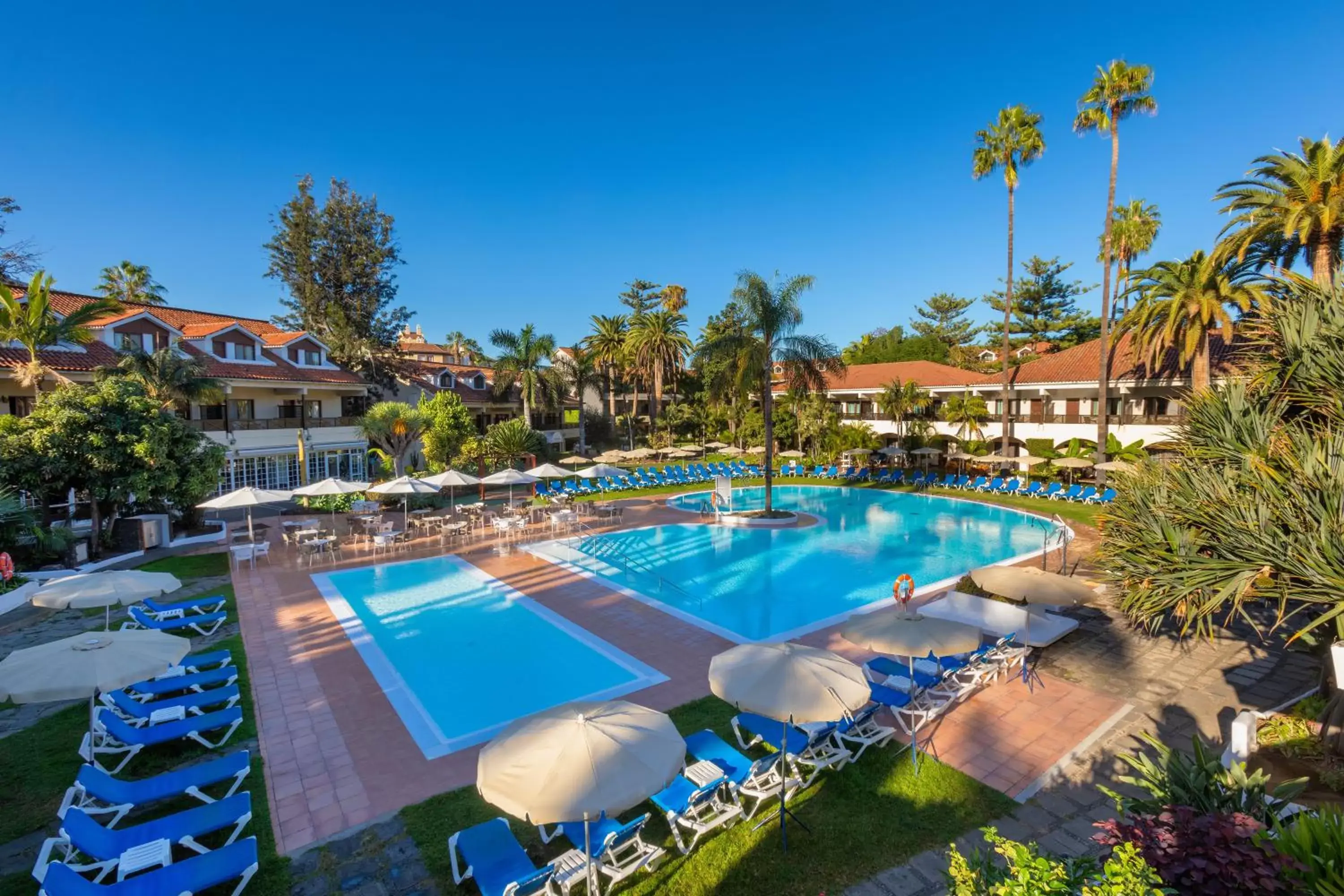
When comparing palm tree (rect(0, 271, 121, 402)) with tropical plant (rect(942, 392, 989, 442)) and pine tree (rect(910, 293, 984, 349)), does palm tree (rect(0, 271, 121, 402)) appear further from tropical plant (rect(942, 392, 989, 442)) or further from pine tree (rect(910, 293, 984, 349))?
pine tree (rect(910, 293, 984, 349))

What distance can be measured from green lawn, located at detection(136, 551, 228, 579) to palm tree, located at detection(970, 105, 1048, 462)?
32407mm

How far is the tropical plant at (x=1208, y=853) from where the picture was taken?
133 inches

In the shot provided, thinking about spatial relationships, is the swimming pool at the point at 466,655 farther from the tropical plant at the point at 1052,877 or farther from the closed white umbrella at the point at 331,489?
the tropical plant at the point at 1052,877

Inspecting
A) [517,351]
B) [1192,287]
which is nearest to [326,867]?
[1192,287]

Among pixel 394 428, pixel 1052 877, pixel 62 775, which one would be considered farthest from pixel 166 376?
pixel 1052 877

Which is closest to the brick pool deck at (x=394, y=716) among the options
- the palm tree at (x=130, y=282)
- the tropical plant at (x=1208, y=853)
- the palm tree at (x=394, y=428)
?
the tropical plant at (x=1208, y=853)

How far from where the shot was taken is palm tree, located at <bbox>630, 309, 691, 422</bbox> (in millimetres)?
41469

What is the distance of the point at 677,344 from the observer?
42375mm

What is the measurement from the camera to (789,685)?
5824mm

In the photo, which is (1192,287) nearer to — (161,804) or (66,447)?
(161,804)

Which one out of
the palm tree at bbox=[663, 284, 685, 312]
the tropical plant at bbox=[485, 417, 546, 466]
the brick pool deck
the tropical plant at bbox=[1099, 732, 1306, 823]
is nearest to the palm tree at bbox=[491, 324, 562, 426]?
the tropical plant at bbox=[485, 417, 546, 466]

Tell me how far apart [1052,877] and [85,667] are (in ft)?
29.1

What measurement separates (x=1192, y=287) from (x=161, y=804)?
109ft

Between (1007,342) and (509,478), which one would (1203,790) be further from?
(1007,342)
